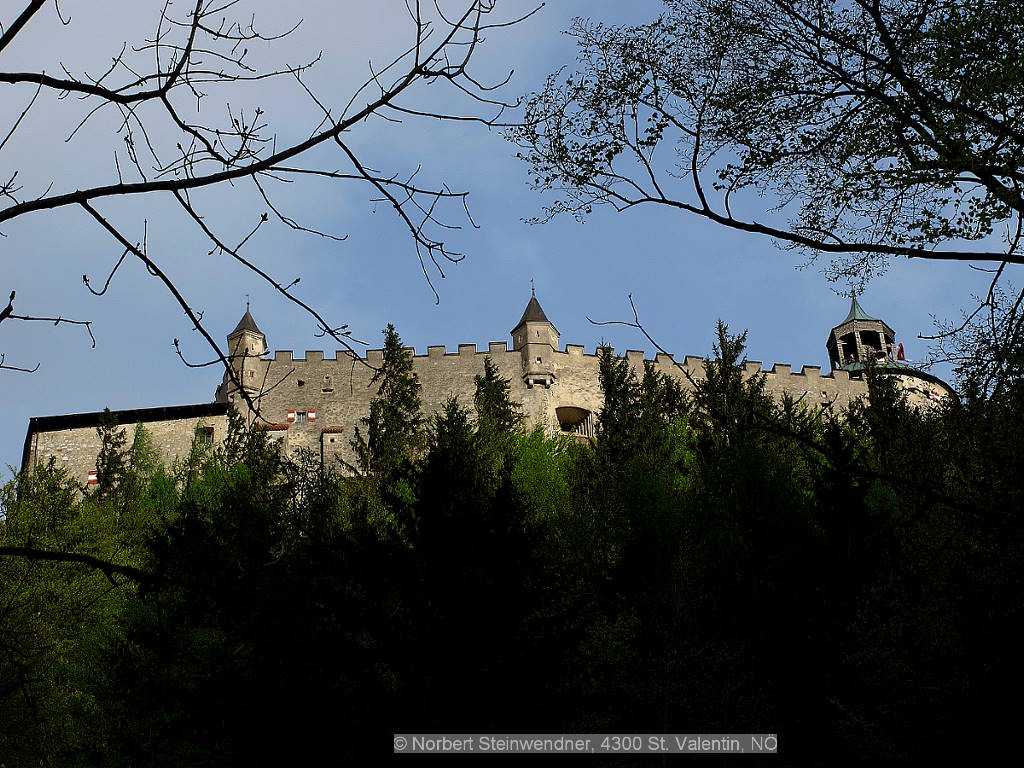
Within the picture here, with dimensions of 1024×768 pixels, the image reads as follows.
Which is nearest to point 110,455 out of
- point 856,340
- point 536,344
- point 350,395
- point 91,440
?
point 91,440

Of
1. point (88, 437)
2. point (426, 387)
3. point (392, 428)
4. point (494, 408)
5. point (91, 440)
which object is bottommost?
point (392, 428)

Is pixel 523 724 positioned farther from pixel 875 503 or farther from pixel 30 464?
pixel 30 464

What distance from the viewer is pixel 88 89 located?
10.8ft

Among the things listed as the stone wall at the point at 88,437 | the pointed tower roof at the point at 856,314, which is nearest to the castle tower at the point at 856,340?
the pointed tower roof at the point at 856,314

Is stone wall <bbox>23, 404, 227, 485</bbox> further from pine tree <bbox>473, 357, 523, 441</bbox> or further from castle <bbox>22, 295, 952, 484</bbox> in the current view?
pine tree <bbox>473, 357, 523, 441</bbox>

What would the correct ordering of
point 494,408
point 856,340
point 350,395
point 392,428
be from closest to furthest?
point 392,428 → point 494,408 → point 350,395 → point 856,340

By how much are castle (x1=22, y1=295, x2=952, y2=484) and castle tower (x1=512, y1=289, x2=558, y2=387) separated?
48 mm

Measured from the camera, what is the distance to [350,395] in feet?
165

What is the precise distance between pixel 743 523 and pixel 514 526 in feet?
32.8

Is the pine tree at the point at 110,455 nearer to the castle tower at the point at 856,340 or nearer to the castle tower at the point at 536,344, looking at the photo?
the castle tower at the point at 536,344

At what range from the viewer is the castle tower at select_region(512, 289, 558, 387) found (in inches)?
2084

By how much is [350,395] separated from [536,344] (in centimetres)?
943

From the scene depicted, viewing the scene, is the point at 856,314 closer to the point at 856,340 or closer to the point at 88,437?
the point at 856,340

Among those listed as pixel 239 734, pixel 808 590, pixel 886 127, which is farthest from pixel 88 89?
pixel 808 590
